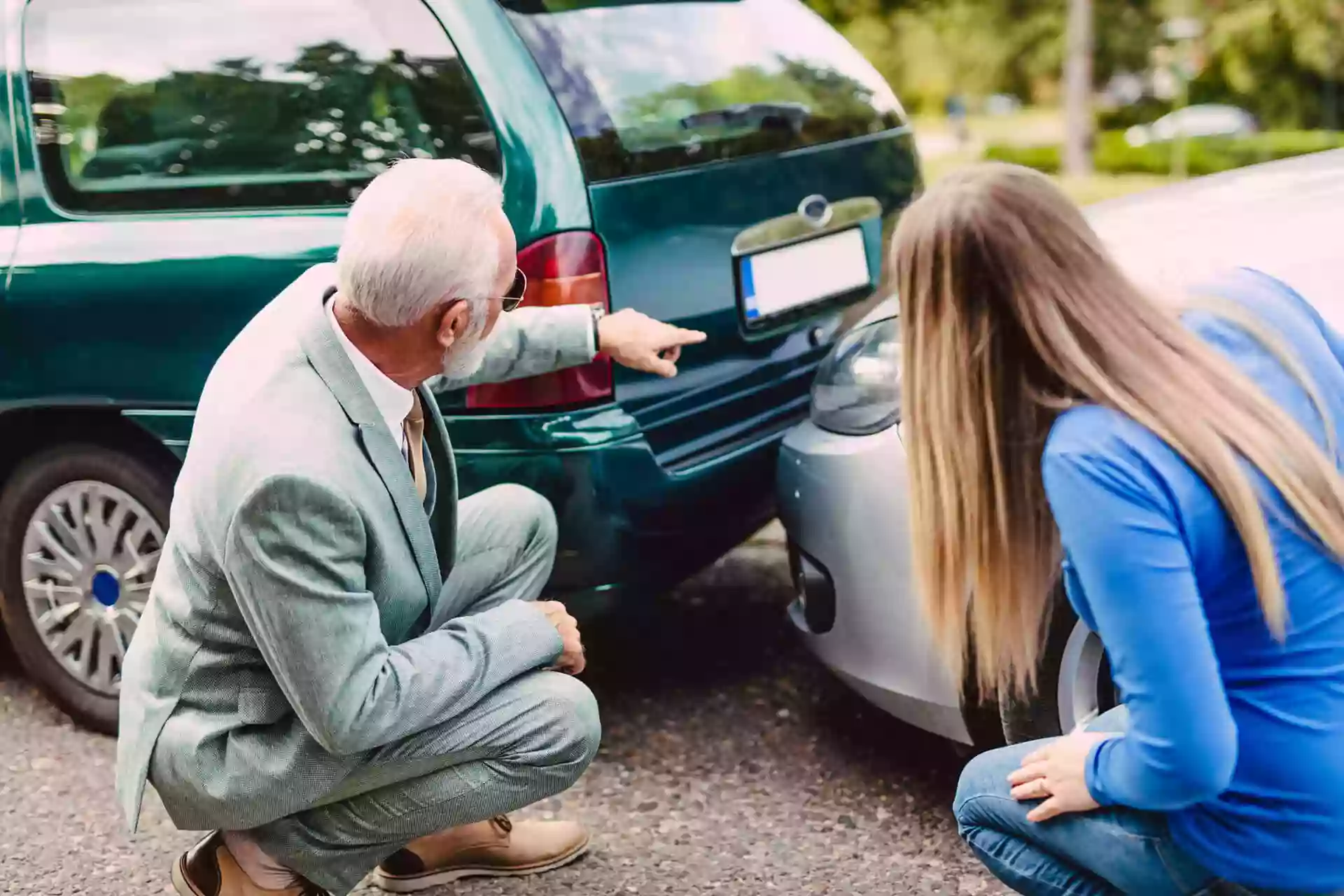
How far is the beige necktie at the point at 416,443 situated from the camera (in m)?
2.46

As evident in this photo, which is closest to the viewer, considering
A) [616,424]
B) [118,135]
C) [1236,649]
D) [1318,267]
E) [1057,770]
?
[1236,649]

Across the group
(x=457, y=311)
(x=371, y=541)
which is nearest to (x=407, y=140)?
(x=457, y=311)

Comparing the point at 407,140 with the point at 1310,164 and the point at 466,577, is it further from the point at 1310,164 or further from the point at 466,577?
the point at 1310,164

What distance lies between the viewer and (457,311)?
2.21 meters

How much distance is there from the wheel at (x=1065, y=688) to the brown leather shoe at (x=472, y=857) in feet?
2.96

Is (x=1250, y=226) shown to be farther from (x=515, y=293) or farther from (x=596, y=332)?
(x=515, y=293)

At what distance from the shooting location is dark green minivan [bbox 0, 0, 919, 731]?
2.93 m

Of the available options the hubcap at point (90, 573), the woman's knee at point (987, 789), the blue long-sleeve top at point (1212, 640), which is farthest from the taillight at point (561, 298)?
the blue long-sleeve top at point (1212, 640)

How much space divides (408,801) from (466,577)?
47cm

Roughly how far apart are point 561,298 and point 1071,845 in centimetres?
145

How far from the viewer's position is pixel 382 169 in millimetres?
3029

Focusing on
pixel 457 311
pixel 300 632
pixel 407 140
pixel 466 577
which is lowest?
pixel 466 577

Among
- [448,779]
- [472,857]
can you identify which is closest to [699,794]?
[472,857]

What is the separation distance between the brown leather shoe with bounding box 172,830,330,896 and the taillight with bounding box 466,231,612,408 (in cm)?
97
